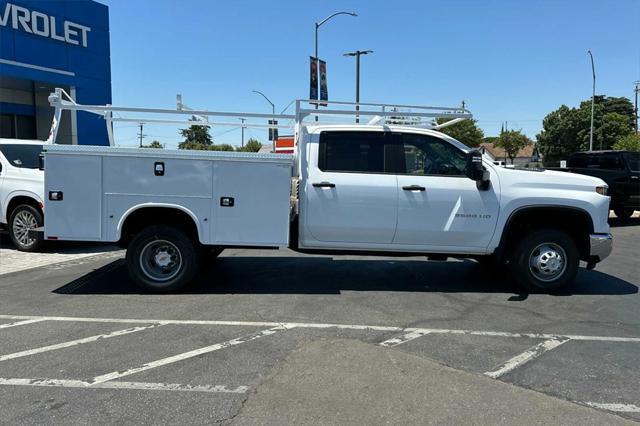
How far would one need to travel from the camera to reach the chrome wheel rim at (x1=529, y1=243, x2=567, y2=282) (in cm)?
690

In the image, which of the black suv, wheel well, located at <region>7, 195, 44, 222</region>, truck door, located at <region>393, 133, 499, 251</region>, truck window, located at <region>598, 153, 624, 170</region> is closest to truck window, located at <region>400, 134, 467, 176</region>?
truck door, located at <region>393, 133, 499, 251</region>

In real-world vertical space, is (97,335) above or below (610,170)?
below

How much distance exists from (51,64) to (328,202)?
622 inches

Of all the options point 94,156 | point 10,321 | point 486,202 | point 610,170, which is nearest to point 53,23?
point 94,156

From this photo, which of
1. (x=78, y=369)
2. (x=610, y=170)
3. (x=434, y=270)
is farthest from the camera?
(x=610, y=170)

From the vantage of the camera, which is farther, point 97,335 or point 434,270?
point 434,270

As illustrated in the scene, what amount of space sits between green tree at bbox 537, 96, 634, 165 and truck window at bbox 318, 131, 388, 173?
62.2 meters

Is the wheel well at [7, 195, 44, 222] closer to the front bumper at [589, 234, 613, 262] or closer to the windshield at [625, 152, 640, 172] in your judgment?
the front bumper at [589, 234, 613, 262]

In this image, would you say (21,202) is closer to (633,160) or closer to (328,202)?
(328,202)

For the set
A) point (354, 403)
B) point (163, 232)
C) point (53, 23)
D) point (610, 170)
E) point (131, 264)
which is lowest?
point (354, 403)

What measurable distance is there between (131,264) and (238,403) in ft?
11.6

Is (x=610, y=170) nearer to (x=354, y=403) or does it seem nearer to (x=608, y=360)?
(x=608, y=360)

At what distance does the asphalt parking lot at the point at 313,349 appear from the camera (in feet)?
12.3

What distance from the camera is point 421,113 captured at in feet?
23.5
